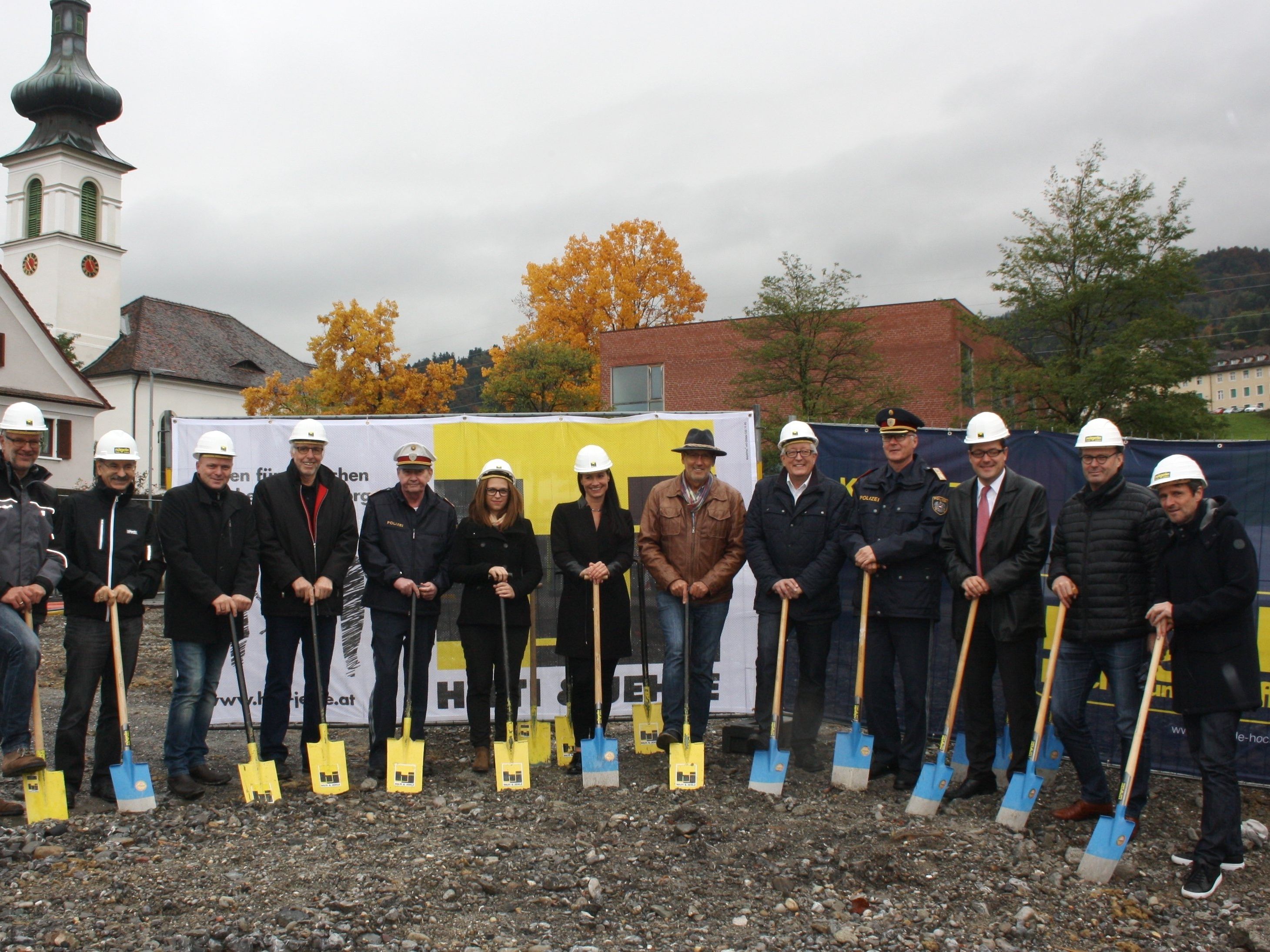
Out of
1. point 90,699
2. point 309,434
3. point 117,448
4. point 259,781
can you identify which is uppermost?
point 309,434

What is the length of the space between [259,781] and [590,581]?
228 centimetres

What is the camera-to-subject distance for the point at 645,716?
6.89 m

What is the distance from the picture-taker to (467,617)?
6.30m

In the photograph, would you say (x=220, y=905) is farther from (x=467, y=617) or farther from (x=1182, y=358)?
(x=1182, y=358)

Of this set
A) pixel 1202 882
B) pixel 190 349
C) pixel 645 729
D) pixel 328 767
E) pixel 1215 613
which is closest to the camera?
pixel 1202 882

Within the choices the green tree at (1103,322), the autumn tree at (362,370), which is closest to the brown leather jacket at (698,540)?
the green tree at (1103,322)

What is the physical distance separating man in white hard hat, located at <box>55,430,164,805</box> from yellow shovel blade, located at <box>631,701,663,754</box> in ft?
10.6

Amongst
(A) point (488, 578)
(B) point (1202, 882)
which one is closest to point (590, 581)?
(A) point (488, 578)

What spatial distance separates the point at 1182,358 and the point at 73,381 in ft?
132

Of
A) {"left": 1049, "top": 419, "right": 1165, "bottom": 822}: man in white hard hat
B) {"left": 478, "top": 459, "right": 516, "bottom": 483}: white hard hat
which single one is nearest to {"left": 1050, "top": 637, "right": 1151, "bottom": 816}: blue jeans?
{"left": 1049, "top": 419, "right": 1165, "bottom": 822}: man in white hard hat

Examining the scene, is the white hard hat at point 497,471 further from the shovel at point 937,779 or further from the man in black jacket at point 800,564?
the shovel at point 937,779

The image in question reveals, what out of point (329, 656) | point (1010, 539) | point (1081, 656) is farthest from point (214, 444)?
point (1081, 656)

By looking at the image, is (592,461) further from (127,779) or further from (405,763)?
(127,779)

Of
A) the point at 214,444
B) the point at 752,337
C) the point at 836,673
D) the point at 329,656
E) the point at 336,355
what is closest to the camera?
the point at 214,444
